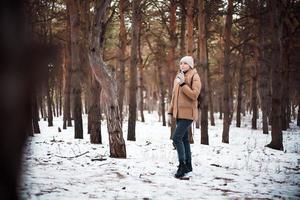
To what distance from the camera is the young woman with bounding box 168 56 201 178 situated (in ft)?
18.8

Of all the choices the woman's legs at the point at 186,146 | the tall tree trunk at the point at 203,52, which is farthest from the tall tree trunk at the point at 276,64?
the woman's legs at the point at 186,146

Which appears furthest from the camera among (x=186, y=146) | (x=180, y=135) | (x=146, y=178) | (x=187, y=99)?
(x=186, y=146)

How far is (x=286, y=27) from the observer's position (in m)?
16.3

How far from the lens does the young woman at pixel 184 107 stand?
5.74 m

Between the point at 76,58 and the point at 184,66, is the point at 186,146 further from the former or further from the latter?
the point at 76,58

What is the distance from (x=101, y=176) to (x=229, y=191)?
2.22 meters

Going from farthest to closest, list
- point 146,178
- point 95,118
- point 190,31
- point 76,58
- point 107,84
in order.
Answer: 1. point 190,31
2. point 76,58
3. point 95,118
4. point 107,84
5. point 146,178

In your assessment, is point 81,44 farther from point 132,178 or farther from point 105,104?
point 132,178

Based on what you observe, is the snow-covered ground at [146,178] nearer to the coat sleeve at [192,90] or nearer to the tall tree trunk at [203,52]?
the coat sleeve at [192,90]

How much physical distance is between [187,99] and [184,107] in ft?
0.57

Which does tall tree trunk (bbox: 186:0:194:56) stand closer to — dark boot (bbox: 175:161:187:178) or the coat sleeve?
the coat sleeve

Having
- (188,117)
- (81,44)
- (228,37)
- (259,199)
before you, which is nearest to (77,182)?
(188,117)

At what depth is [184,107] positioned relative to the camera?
5.79 metres

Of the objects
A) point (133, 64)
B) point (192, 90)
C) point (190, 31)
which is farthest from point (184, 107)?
point (190, 31)
